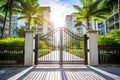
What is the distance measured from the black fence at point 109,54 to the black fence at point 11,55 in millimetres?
5814

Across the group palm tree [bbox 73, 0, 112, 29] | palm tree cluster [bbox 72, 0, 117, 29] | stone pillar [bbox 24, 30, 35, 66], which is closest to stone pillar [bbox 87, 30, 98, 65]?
stone pillar [bbox 24, 30, 35, 66]

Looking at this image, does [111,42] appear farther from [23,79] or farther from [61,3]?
[23,79]

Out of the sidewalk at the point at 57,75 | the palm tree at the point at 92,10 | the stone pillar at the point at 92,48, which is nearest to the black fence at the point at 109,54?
the stone pillar at the point at 92,48

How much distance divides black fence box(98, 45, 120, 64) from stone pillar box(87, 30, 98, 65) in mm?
517

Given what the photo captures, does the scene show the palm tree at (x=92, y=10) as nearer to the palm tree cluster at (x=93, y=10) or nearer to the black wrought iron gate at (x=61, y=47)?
the palm tree cluster at (x=93, y=10)

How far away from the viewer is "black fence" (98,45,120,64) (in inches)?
525

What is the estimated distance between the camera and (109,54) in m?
13.5

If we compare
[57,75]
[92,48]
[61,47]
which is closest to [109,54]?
[92,48]

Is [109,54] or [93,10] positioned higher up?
[93,10]

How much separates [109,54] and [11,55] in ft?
23.9

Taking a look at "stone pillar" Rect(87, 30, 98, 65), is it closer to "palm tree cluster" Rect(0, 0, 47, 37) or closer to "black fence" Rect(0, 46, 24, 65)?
"black fence" Rect(0, 46, 24, 65)

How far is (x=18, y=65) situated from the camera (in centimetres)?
1284

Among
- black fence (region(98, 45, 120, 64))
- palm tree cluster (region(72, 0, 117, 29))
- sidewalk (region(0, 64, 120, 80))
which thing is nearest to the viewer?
sidewalk (region(0, 64, 120, 80))

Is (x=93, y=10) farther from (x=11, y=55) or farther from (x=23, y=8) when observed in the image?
(x=11, y=55)
